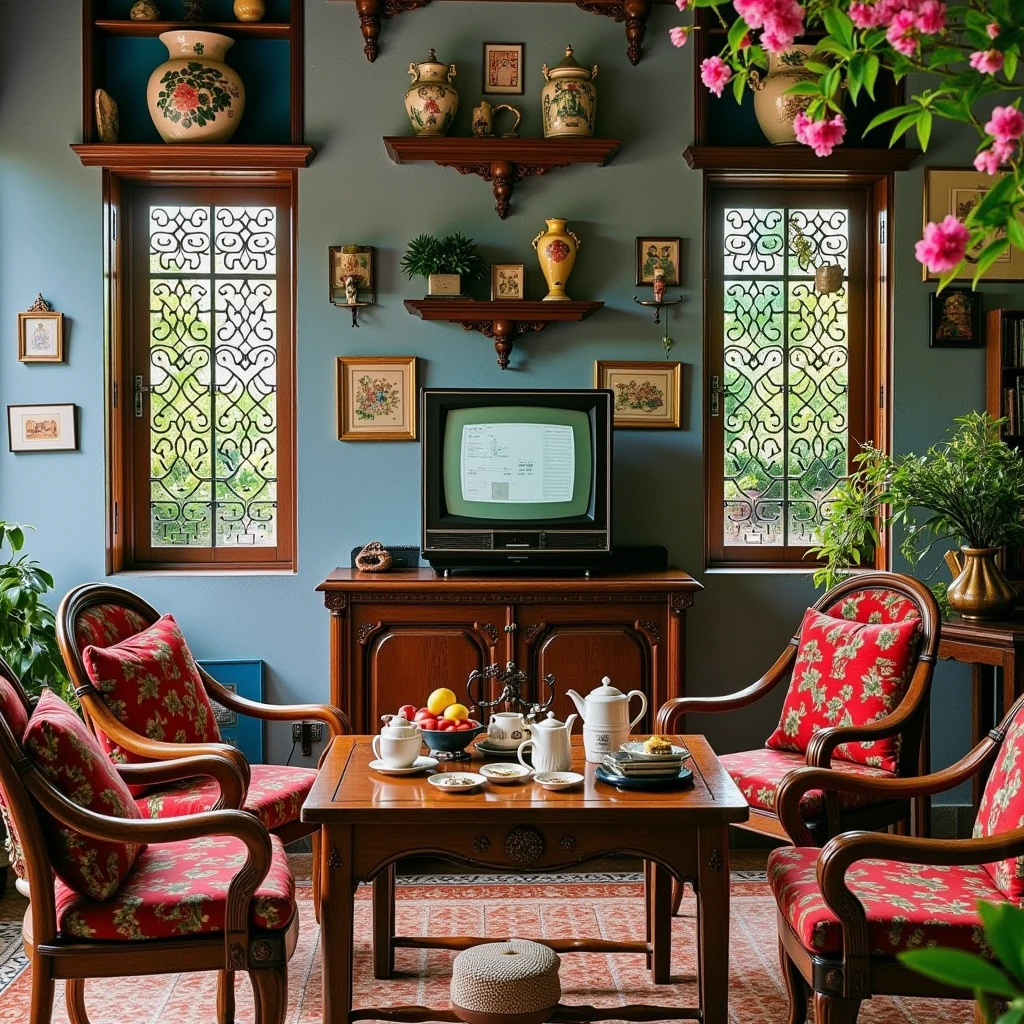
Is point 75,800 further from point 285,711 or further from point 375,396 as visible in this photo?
point 375,396

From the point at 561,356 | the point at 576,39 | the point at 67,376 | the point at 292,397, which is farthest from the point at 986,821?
the point at 67,376

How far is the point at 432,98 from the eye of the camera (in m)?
3.89

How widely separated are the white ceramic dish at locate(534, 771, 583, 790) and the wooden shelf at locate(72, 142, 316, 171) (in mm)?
2523

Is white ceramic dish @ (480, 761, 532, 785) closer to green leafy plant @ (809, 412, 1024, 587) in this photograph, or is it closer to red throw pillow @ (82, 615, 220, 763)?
red throw pillow @ (82, 615, 220, 763)

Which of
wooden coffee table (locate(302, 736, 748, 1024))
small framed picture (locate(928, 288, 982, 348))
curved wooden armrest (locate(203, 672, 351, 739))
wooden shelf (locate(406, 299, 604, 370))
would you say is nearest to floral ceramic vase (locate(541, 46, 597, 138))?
wooden shelf (locate(406, 299, 604, 370))

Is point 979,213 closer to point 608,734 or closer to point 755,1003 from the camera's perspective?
point 608,734

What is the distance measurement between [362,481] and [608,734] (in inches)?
70.0

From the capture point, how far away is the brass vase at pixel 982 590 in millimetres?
3525

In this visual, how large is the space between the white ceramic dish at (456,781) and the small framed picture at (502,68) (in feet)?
8.68

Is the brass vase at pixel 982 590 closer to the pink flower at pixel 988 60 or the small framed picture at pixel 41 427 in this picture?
the pink flower at pixel 988 60

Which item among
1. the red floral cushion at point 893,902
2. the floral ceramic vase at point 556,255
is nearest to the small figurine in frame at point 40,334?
the floral ceramic vase at point 556,255

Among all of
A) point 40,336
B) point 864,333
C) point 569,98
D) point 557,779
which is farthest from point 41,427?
point 864,333

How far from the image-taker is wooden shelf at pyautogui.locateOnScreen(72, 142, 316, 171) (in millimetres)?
3942

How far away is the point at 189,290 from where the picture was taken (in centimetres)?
421
